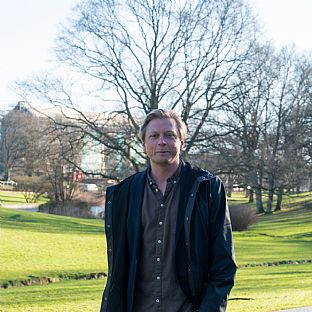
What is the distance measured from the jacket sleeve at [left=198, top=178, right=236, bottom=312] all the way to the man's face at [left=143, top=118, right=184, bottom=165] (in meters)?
0.27

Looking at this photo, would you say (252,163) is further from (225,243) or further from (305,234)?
(225,243)

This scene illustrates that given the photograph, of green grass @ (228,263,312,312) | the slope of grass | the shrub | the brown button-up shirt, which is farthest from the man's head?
the shrub

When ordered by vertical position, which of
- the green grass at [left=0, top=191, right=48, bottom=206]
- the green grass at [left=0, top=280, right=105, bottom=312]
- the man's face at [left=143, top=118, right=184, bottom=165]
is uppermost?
the green grass at [left=0, top=191, right=48, bottom=206]

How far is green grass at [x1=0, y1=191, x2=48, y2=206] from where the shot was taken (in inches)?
2018

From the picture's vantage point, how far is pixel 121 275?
3367 mm

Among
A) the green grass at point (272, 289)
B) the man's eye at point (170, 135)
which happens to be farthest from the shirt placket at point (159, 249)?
the green grass at point (272, 289)

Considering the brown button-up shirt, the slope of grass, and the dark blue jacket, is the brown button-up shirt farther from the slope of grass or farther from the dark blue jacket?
the slope of grass

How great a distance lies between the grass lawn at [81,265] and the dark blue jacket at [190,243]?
A: 506 cm

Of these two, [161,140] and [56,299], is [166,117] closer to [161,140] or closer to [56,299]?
[161,140]

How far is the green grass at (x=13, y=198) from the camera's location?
5126cm

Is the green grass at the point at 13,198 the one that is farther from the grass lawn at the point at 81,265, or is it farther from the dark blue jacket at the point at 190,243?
the dark blue jacket at the point at 190,243

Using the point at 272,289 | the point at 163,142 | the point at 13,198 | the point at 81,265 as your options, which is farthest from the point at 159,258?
the point at 13,198

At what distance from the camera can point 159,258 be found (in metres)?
3.27

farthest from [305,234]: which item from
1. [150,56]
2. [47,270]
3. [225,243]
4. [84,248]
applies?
[225,243]
